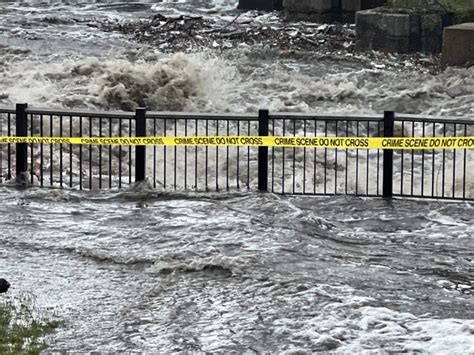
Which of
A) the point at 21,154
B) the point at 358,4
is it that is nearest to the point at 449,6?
the point at 358,4

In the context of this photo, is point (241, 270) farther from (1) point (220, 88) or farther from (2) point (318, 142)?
(1) point (220, 88)

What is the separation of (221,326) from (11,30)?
28.2m

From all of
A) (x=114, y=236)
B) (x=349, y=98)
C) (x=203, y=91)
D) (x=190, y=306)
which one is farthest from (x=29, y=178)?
(x=349, y=98)

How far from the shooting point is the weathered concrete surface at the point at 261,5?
39.9 m

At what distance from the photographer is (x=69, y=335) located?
8.57m

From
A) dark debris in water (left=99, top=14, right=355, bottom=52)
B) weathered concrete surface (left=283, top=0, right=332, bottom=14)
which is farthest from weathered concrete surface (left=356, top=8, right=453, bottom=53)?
weathered concrete surface (left=283, top=0, right=332, bottom=14)

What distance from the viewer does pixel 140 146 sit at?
14.4 m

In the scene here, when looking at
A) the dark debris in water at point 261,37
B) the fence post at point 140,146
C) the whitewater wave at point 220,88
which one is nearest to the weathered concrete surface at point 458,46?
the whitewater wave at point 220,88

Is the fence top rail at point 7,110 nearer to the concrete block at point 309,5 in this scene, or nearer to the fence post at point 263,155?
the fence post at point 263,155

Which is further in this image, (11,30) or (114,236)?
(11,30)

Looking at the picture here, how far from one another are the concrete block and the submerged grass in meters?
28.1

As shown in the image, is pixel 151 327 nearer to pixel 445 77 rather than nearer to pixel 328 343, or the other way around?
pixel 328 343

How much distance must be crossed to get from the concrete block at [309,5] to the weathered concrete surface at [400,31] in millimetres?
5445

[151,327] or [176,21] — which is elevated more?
[176,21]
